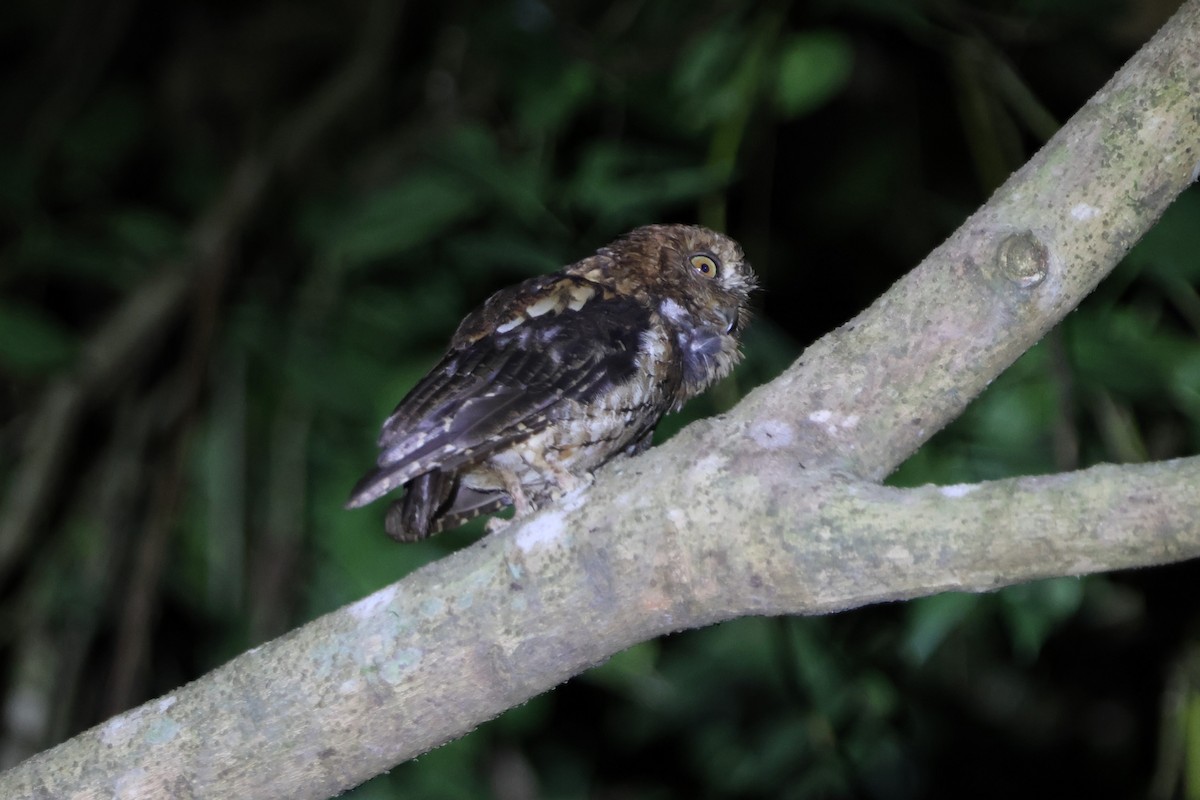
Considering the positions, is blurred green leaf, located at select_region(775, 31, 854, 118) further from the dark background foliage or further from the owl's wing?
the owl's wing

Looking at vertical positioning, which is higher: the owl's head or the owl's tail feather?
the owl's head

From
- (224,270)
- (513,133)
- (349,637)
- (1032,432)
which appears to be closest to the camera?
(349,637)

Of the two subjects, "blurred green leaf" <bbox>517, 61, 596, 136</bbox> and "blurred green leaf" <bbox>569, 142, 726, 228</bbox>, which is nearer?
"blurred green leaf" <bbox>569, 142, 726, 228</bbox>

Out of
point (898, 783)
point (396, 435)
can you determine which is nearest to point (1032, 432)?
point (898, 783)

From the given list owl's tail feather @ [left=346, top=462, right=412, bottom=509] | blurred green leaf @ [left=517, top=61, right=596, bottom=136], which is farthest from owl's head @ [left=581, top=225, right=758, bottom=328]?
blurred green leaf @ [left=517, top=61, right=596, bottom=136]

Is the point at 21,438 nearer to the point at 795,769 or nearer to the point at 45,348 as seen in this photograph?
the point at 45,348

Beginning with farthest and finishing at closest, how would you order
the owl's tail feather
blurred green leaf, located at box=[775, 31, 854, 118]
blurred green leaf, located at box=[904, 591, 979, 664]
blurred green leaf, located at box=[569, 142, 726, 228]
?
blurred green leaf, located at box=[775, 31, 854, 118], blurred green leaf, located at box=[569, 142, 726, 228], blurred green leaf, located at box=[904, 591, 979, 664], the owl's tail feather

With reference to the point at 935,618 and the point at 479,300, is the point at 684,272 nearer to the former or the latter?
the point at 935,618

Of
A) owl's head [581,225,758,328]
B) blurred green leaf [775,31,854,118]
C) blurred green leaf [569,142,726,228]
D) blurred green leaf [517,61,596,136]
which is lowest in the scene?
owl's head [581,225,758,328]
